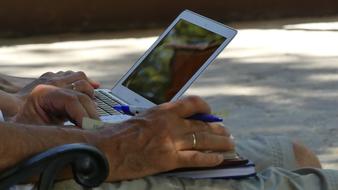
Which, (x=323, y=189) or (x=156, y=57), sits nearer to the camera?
(x=323, y=189)

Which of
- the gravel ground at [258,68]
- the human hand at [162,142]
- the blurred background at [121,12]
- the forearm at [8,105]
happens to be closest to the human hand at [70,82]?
the forearm at [8,105]

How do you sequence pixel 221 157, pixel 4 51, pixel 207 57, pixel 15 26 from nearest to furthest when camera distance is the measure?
1. pixel 221 157
2. pixel 207 57
3. pixel 4 51
4. pixel 15 26

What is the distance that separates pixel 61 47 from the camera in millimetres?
6578

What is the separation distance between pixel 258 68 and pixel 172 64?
3522 mm

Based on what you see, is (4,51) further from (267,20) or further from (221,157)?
(221,157)

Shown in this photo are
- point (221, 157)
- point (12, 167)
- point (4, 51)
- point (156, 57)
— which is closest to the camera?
point (12, 167)

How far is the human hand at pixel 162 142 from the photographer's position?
6.20 feet

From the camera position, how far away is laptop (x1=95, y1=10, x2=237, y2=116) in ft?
7.02

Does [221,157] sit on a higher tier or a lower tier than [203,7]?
lower

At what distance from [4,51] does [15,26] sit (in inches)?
23.4

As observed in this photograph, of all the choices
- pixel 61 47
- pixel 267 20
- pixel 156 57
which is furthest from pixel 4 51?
pixel 156 57

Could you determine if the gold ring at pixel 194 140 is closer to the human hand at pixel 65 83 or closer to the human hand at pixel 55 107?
the human hand at pixel 55 107

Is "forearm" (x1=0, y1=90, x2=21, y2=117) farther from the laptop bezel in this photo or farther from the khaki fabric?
the khaki fabric

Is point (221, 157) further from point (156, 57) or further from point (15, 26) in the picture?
point (15, 26)
